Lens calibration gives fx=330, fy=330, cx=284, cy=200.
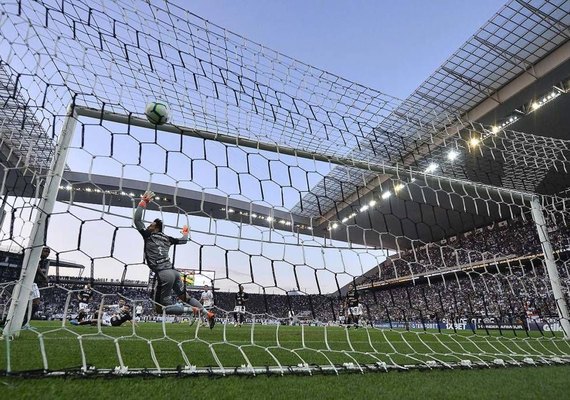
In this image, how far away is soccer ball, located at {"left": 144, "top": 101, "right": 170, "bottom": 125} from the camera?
4.31m

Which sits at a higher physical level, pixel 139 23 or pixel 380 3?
pixel 380 3

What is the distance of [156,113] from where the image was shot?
4316mm

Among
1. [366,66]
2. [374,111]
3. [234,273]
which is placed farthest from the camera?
[366,66]

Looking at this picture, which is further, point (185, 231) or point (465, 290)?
point (465, 290)

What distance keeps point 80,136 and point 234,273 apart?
2.52 meters

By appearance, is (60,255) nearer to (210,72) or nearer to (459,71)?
(210,72)

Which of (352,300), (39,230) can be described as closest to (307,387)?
(39,230)

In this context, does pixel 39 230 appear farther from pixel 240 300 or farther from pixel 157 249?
pixel 240 300

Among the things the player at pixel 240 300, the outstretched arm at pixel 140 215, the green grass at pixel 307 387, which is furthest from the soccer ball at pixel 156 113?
the green grass at pixel 307 387

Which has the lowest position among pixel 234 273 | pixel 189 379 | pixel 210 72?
pixel 189 379

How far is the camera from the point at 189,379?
223 centimetres

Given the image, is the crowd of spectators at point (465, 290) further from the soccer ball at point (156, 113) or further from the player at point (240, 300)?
the soccer ball at point (156, 113)

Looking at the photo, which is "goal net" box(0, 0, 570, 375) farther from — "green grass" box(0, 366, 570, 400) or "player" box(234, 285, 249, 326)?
"green grass" box(0, 366, 570, 400)

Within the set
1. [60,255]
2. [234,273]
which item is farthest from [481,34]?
[60,255]
